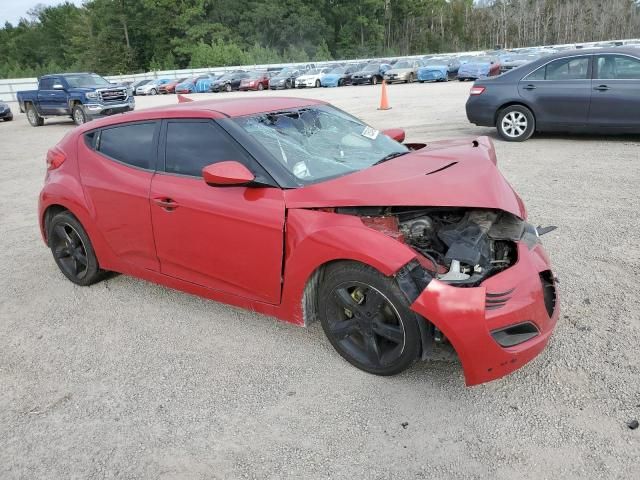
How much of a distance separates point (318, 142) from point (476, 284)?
1.65m

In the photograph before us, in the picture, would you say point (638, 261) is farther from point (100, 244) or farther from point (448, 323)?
point (100, 244)

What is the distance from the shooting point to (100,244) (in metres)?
4.32

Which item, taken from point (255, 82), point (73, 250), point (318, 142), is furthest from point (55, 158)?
point (255, 82)

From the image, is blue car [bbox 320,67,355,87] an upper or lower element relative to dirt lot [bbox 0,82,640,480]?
upper

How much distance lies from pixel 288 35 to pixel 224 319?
81021 millimetres

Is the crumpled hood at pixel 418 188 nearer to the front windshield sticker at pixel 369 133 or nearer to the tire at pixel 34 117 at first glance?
the front windshield sticker at pixel 369 133

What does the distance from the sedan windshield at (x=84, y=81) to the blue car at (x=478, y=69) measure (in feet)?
64.8

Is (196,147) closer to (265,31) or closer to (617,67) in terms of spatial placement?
(617,67)

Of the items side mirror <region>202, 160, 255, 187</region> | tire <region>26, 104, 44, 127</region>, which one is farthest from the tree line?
side mirror <region>202, 160, 255, 187</region>

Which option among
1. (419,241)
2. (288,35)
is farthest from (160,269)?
(288,35)

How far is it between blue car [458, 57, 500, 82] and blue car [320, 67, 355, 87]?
25.0ft

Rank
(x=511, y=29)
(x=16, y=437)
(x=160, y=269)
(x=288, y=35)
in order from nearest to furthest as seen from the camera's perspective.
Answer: (x=16, y=437) → (x=160, y=269) → (x=288, y=35) → (x=511, y=29)

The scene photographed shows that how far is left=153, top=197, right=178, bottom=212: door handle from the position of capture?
3637 millimetres

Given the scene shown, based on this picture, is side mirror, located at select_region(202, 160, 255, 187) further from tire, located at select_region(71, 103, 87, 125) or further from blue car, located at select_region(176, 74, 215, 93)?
blue car, located at select_region(176, 74, 215, 93)
